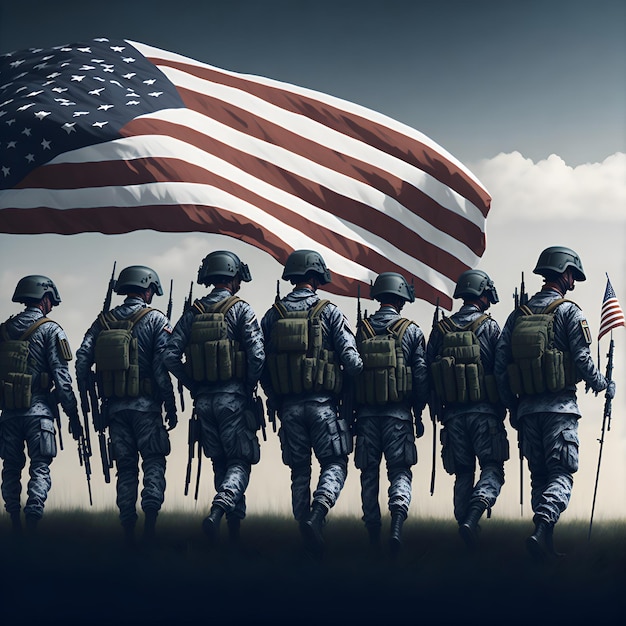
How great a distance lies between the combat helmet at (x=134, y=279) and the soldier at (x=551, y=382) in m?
3.30

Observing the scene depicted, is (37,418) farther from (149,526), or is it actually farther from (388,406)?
(388,406)

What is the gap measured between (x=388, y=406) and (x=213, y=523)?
185cm

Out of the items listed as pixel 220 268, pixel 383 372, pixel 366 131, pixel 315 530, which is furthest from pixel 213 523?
pixel 366 131

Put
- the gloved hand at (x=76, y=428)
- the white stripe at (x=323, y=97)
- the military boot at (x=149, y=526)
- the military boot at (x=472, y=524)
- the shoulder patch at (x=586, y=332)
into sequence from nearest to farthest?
1. the military boot at (x=472, y=524)
2. the shoulder patch at (x=586, y=332)
3. the military boot at (x=149, y=526)
4. the gloved hand at (x=76, y=428)
5. the white stripe at (x=323, y=97)

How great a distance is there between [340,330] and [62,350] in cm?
265

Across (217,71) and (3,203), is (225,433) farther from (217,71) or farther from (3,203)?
(217,71)

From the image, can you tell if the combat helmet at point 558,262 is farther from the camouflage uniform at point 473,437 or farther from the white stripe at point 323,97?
the white stripe at point 323,97

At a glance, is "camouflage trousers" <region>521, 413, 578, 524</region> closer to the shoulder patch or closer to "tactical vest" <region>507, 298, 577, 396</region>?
"tactical vest" <region>507, 298, 577, 396</region>

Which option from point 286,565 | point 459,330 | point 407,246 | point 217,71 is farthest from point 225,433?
point 217,71

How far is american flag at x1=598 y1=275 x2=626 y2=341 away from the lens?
10391mm

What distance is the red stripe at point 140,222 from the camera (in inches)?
446

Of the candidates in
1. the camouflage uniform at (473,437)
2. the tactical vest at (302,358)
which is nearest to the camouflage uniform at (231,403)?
the tactical vest at (302,358)

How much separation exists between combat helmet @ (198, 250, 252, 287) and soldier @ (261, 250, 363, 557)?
52 centimetres

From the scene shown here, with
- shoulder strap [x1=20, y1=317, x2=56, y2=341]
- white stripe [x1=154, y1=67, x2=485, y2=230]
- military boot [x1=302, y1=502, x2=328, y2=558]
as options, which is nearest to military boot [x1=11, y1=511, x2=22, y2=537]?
shoulder strap [x1=20, y1=317, x2=56, y2=341]
